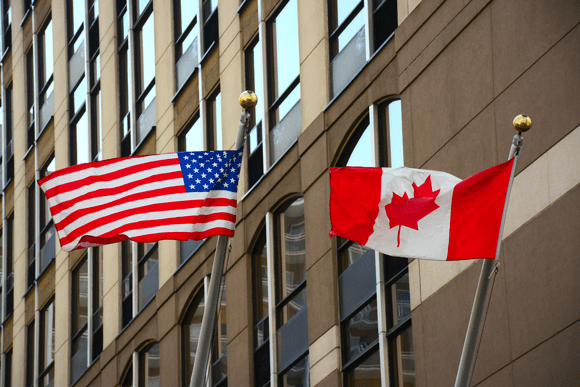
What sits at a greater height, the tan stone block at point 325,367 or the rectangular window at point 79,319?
the rectangular window at point 79,319

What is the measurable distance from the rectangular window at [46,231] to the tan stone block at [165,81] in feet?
28.5

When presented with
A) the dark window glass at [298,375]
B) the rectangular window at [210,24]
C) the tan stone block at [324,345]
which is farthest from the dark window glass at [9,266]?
the tan stone block at [324,345]

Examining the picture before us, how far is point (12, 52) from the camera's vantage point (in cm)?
4741

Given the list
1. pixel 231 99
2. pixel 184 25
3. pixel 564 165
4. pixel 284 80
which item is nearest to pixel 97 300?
pixel 184 25

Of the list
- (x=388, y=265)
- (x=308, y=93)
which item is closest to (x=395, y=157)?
(x=388, y=265)

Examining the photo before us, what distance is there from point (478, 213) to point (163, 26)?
67.2 feet

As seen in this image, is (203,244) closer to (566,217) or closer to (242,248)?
(242,248)

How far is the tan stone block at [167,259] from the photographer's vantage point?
1146 inches

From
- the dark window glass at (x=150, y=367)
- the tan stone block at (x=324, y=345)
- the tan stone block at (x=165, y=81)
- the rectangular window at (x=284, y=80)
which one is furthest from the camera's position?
the tan stone block at (x=165, y=81)

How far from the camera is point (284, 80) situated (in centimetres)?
2516

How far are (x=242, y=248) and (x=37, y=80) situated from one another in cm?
2087

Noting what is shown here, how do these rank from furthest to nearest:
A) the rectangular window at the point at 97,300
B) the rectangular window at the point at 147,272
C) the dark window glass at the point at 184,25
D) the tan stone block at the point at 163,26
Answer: the rectangular window at the point at 97,300 → the tan stone block at the point at 163,26 → the rectangular window at the point at 147,272 → the dark window glass at the point at 184,25

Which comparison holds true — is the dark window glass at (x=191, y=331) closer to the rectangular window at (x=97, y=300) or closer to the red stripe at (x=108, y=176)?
the rectangular window at (x=97, y=300)

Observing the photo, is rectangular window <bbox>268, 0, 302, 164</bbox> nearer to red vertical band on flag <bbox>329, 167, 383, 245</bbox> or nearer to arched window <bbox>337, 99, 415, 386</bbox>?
arched window <bbox>337, 99, 415, 386</bbox>
